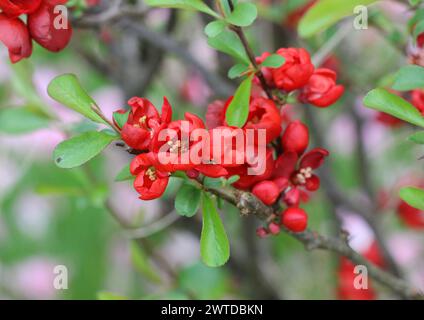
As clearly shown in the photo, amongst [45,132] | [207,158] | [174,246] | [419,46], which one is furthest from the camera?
[174,246]

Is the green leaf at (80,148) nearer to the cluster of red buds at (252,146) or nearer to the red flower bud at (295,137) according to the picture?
the cluster of red buds at (252,146)

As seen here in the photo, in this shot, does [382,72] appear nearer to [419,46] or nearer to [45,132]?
[419,46]

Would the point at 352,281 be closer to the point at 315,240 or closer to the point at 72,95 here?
the point at 315,240

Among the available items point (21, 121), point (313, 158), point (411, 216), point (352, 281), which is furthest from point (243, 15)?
point (411, 216)

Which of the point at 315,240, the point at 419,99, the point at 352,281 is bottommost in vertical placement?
the point at 352,281

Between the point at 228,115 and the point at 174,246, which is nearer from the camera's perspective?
the point at 228,115

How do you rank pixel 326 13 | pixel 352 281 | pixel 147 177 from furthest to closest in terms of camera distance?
1. pixel 352 281
2. pixel 326 13
3. pixel 147 177
